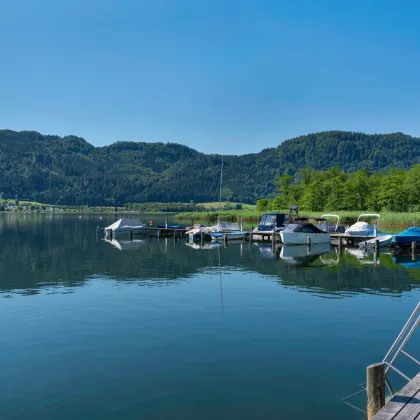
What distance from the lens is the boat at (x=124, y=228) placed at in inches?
3164

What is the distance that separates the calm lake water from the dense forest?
77646 mm

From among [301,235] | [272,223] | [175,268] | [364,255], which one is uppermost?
[272,223]

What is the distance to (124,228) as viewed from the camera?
8112 cm

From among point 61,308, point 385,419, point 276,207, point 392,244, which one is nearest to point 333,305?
point 61,308

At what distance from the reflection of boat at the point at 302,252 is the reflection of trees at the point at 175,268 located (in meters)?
1.18

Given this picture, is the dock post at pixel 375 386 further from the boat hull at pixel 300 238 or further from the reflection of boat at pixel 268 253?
the boat hull at pixel 300 238

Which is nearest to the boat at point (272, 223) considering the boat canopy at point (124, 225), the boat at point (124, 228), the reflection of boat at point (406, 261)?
the boat at point (124, 228)

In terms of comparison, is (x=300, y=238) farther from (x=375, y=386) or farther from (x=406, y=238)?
(x=375, y=386)

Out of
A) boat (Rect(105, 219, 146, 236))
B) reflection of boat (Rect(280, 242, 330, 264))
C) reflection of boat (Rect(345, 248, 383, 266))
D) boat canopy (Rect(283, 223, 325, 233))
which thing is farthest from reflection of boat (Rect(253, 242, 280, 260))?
boat (Rect(105, 219, 146, 236))

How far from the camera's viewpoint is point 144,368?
48.8 ft

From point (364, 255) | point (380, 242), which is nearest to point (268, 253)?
point (364, 255)

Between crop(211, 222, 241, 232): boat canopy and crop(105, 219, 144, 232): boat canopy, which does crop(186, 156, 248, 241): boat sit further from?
crop(105, 219, 144, 232): boat canopy

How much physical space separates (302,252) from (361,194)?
2802 inches

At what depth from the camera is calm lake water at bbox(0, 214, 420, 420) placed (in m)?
12.5
